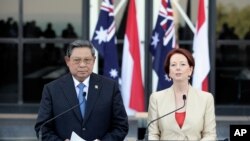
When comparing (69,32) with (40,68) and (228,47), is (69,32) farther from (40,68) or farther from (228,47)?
(228,47)

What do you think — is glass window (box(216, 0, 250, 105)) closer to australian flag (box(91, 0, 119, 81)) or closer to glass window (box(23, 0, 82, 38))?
australian flag (box(91, 0, 119, 81))

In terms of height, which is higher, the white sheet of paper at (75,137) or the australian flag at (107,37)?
the australian flag at (107,37)

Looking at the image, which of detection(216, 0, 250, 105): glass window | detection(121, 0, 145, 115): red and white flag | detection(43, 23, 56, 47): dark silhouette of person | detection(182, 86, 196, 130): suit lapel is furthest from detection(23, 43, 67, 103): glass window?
detection(182, 86, 196, 130): suit lapel

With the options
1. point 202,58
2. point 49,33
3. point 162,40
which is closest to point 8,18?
point 49,33

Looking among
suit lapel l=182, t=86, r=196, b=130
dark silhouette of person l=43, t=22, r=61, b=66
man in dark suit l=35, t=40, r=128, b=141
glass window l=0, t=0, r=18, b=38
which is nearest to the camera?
suit lapel l=182, t=86, r=196, b=130

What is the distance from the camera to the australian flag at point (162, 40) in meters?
8.69

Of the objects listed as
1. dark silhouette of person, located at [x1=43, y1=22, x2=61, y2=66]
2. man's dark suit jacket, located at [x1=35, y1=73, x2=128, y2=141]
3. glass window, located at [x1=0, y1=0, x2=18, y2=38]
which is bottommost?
man's dark suit jacket, located at [x1=35, y1=73, x2=128, y2=141]

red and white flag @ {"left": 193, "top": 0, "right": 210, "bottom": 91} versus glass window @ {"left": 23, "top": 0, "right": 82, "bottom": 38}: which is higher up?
glass window @ {"left": 23, "top": 0, "right": 82, "bottom": 38}

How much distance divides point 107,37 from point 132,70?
61 cm

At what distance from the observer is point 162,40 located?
8.69 metres

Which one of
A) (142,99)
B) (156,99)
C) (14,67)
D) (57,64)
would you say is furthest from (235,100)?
(156,99)

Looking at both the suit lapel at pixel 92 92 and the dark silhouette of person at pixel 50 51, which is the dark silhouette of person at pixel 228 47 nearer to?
the dark silhouette of person at pixel 50 51

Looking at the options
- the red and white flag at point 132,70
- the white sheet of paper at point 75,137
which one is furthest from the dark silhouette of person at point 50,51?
the white sheet of paper at point 75,137

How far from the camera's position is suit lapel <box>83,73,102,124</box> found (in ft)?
14.2
